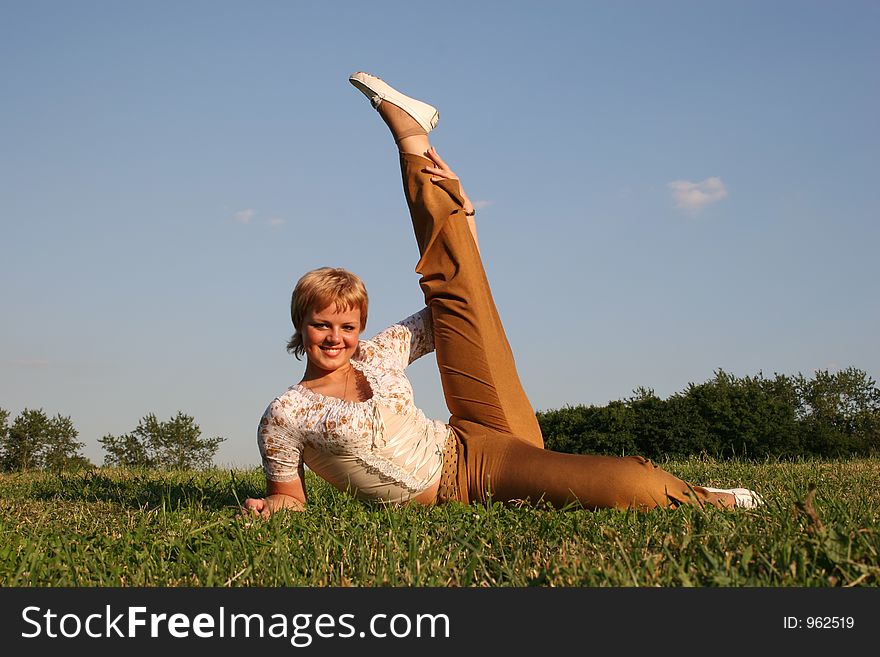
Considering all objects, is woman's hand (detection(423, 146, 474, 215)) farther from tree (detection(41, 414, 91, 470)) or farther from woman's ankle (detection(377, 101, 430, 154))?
tree (detection(41, 414, 91, 470))

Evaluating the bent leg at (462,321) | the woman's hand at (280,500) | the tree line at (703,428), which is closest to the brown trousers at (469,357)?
the bent leg at (462,321)

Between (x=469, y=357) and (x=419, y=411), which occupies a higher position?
(x=469, y=357)

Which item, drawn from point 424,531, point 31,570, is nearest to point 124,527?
point 31,570

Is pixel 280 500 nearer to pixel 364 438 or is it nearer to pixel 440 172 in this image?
pixel 364 438

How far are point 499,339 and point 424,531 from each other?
1.78 meters

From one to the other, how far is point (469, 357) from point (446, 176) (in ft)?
4.09

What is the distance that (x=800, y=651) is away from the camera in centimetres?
242

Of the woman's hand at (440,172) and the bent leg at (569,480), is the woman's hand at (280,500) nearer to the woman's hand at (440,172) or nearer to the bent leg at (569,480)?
the bent leg at (569,480)

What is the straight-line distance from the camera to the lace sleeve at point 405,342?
520cm

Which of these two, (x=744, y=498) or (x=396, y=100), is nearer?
(x=744, y=498)

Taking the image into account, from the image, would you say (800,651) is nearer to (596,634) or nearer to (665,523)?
(596,634)

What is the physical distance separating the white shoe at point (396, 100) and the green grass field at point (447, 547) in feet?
8.79

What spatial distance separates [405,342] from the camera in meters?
5.39

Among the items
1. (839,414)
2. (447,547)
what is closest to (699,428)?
(839,414)
